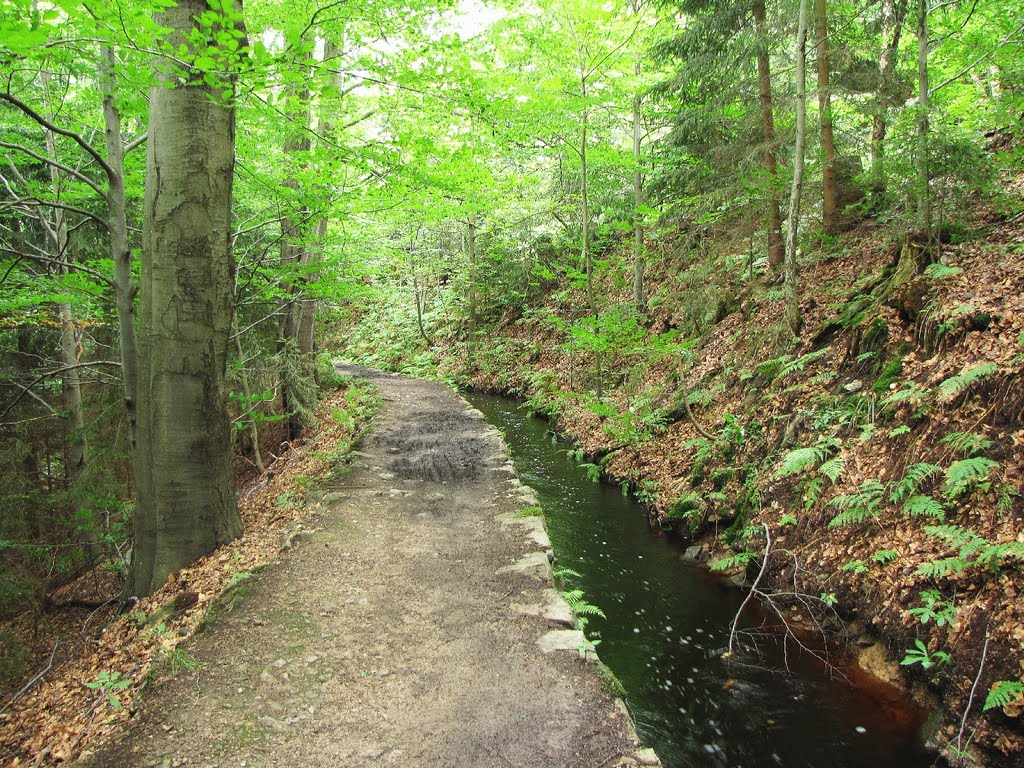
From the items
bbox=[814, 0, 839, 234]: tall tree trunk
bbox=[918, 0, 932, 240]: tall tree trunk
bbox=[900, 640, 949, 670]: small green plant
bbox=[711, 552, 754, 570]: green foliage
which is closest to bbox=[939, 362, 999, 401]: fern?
bbox=[900, 640, 949, 670]: small green plant

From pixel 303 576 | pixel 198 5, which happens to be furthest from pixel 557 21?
pixel 303 576

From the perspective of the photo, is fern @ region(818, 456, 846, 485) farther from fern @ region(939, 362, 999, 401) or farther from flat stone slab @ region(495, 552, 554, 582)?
flat stone slab @ region(495, 552, 554, 582)

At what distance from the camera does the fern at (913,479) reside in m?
5.14

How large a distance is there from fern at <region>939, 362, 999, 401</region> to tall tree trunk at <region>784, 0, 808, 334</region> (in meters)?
3.63

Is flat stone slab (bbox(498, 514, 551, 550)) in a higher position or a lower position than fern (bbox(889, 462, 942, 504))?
lower

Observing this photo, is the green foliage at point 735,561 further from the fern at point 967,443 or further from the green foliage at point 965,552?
the fern at point 967,443

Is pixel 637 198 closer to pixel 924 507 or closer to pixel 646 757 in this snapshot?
pixel 924 507

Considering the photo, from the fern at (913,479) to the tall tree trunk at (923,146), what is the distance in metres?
3.37

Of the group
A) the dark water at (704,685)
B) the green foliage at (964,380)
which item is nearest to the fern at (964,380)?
the green foliage at (964,380)

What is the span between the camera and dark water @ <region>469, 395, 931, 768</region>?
4246mm

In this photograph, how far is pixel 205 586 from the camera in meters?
4.95

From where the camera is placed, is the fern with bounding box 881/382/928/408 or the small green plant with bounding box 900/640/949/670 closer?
the small green plant with bounding box 900/640/949/670

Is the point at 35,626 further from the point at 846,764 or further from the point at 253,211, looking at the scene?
the point at 846,764

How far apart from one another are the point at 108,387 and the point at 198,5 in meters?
7.58
